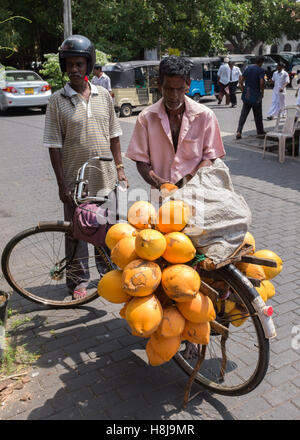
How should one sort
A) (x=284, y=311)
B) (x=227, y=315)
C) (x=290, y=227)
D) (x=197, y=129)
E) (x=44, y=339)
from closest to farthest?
(x=227, y=315), (x=197, y=129), (x=44, y=339), (x=284, y=311), (x=290, y=227)

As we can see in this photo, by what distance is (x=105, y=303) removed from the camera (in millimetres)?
3736

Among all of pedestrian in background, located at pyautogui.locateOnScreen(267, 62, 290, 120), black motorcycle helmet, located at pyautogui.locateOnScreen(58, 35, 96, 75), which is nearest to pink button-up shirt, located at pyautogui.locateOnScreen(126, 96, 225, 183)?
black motorcycle helmet, located at pyautogui.locateOnScreen(58, 35, 96, 75)

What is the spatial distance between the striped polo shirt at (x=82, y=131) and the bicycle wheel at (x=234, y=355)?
1.44 meters

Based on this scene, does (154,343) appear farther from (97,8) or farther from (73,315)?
(97,8)

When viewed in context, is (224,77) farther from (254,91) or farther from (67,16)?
(254,91)

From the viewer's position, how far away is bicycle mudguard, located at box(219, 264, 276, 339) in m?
2.25

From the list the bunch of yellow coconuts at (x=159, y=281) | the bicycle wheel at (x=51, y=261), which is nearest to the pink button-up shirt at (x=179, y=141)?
the bunch of yellow coconuts at (x=159, y=281)

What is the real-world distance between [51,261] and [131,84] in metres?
13.0

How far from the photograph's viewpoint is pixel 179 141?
2791mm

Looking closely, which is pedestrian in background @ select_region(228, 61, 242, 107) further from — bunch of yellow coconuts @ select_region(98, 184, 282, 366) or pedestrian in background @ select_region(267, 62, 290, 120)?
bunch of yellow coconuts @ select_region(98, 184, 282, 366)

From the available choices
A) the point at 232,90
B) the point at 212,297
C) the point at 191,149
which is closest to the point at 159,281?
the point at 212,297

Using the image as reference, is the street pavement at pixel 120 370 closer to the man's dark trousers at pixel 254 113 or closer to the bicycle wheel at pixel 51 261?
the bicycle wheel at pixel 51 261

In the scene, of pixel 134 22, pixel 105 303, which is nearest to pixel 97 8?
pixel 134 22
